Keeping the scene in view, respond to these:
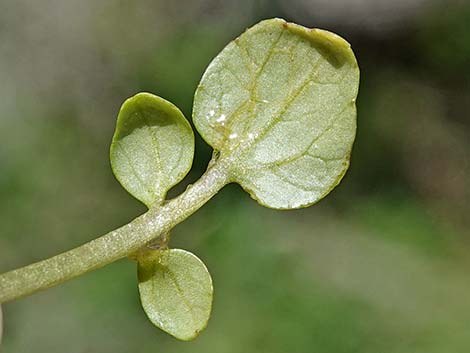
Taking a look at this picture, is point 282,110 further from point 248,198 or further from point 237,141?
point 248,198

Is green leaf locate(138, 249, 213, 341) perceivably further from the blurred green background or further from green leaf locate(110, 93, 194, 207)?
the blurred green background

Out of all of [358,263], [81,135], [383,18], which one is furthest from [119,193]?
[383,18]

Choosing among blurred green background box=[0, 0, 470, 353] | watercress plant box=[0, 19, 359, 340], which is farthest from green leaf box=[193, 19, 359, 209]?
blurred green background box=[0, 0, 470, 353]

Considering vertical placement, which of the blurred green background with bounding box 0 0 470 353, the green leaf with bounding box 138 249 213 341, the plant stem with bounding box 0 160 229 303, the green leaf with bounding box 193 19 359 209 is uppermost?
the green leaf with bounding box 193 19 359 209

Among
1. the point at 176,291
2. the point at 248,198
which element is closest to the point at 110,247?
the point at 176,291

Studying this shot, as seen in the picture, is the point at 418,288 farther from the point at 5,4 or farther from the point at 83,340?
the point at 5,4

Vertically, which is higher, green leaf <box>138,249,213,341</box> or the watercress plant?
the watercress plant

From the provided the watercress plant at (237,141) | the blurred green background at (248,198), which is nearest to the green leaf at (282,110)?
the watercress plant at (237,141)

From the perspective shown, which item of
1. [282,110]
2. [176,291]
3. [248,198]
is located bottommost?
[248,198]
